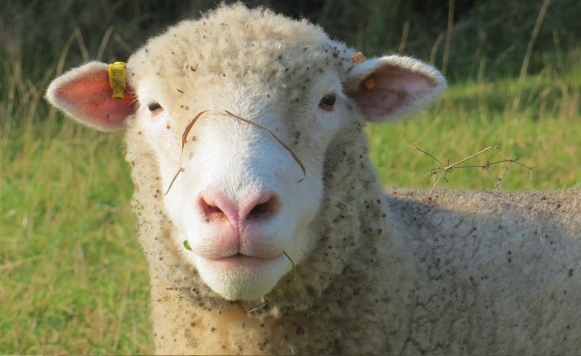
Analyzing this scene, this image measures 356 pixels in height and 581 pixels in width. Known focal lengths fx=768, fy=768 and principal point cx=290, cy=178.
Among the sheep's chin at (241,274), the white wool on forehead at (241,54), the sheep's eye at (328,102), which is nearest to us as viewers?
the sheep's chin at (241,274)

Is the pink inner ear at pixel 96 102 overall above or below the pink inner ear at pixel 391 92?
below

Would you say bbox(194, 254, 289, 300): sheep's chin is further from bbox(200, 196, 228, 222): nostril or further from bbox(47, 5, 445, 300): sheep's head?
bbox(200, 196, 228, 222): nostril

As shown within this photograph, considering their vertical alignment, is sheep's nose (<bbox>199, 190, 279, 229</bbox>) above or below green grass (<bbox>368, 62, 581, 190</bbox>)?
above

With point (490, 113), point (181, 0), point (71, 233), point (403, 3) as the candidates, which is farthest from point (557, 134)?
point (181, 0)

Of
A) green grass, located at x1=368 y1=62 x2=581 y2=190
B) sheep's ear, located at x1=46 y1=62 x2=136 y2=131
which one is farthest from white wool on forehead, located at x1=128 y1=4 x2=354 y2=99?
green grass, located at x1=368 y1=62 x2=581 y2=190

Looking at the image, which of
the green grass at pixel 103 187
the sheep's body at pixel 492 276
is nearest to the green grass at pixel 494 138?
the green grass at pixel 103 187

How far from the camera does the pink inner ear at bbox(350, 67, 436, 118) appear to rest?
292cm

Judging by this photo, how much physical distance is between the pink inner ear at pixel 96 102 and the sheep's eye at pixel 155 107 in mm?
258

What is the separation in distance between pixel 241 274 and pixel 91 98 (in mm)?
Answer: 1183

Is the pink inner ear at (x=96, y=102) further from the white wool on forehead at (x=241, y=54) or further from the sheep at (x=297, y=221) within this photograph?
the white wool on forehead at (x=241, y=54)

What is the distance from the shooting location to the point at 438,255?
2916 mm

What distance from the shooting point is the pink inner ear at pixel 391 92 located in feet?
9.58

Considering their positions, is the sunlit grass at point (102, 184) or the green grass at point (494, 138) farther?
the green grass at point (494, 138)

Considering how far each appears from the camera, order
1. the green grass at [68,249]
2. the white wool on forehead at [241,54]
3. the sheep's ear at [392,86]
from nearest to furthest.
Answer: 1. the white wool on forehead at [241,54]
2. the sheep's ear at [392,86]
3. the green grass at [68,249]
